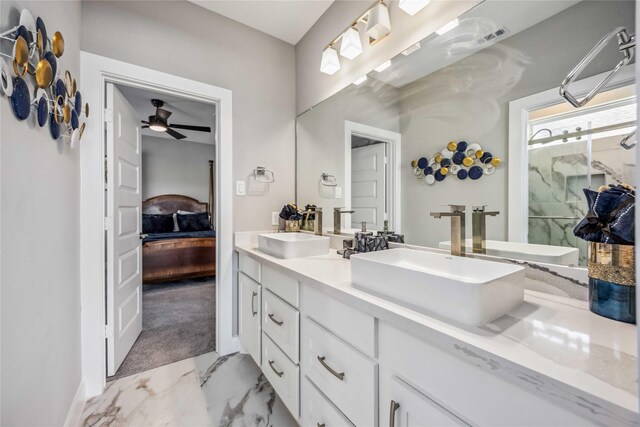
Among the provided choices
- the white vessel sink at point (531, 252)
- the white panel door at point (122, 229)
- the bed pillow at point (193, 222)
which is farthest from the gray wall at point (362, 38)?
the bed pillow at point (193, 222)

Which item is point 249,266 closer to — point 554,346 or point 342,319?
point 342,319

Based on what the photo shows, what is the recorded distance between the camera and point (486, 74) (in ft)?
3.55

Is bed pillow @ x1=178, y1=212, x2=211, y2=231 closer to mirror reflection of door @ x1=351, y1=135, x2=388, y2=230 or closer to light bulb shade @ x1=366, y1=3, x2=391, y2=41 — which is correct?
mirror reflection of door @ x1=351, y1=135, x2=388, y2=230

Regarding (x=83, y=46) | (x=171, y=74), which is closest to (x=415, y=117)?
(x=171, y=74)

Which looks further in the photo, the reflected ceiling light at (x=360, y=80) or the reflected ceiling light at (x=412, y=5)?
the reflected ceiling light at (x=360, y=80)

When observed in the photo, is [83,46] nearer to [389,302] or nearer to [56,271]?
[56,271]

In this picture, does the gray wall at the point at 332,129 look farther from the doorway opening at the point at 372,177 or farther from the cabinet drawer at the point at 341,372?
the cabinet drawer at the point at 341,372

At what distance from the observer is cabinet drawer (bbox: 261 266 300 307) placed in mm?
1205

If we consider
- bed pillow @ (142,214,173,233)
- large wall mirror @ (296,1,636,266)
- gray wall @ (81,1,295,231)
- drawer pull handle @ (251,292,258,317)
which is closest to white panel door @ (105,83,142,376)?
gray wall @ (81,1,295,231)

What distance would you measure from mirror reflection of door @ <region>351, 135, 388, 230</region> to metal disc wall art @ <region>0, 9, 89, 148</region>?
149 centimetres

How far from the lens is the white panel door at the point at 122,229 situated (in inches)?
68.1

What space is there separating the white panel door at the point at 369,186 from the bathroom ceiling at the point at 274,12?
1107mm

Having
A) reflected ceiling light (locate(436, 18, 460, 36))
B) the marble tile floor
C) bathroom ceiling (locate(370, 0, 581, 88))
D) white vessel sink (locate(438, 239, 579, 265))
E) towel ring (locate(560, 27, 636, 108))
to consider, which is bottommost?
the marble tile floor

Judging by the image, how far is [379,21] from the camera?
1380 millimetres
